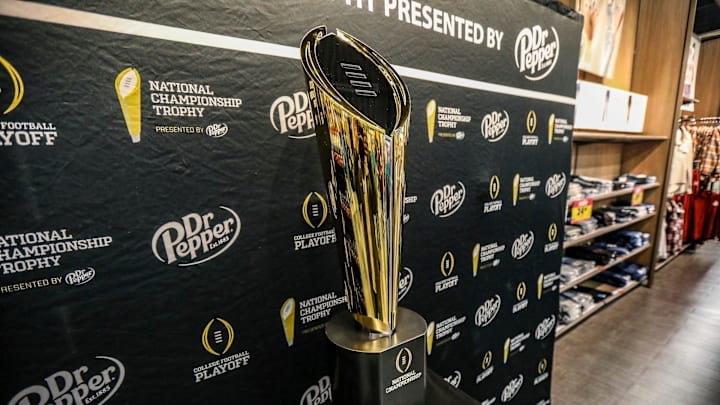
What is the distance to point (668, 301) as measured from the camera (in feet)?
9.91

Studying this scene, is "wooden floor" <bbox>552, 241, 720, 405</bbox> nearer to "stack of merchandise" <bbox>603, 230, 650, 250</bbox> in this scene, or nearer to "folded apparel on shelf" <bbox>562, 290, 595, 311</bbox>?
"folded apparel on shelf" <bbox>562, 290, 595, 311</bbox>

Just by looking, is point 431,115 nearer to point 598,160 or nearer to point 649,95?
point 598,160

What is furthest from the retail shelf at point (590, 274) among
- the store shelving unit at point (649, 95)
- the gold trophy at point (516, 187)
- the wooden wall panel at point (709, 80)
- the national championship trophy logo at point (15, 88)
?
the wooden wall panel at point (709, 80)

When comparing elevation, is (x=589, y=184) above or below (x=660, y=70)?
below

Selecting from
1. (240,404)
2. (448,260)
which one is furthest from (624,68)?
(240,404)

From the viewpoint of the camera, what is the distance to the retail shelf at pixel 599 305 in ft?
8.09

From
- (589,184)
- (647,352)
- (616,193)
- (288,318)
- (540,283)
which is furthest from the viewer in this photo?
(616,193)

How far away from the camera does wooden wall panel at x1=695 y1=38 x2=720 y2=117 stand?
4.45 metres

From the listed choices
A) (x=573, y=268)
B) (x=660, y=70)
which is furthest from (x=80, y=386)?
(x=660, y=70)

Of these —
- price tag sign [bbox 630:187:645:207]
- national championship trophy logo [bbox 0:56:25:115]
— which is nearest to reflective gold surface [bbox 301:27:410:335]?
national championship trophy logo [bbox 0:56:25:115]

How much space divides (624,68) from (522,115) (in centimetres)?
262

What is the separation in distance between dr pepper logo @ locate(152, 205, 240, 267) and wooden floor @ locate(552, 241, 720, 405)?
2.20 meters

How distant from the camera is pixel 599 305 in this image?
2.76 m

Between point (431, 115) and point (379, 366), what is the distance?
0.79 meters
